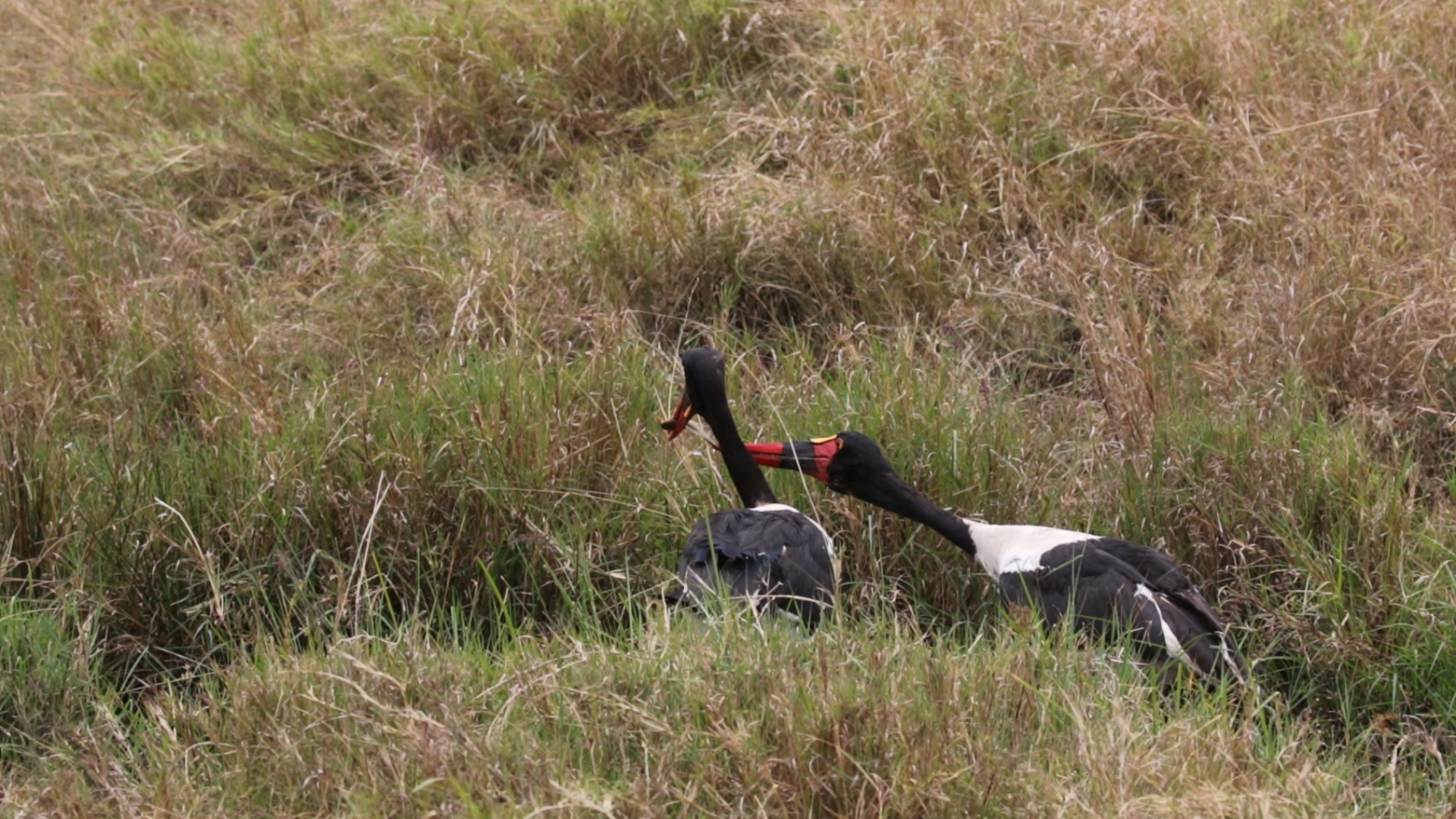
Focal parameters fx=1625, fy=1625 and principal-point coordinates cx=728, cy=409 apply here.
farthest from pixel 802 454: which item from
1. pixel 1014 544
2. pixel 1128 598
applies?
pixel 1128 598

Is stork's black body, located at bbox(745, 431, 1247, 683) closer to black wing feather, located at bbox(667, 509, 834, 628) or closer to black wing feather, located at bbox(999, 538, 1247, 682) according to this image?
black wing feather, located at bbox(999, 538, 1247, 682)

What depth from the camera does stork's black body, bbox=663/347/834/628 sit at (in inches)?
136

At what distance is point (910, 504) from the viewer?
3871 mm

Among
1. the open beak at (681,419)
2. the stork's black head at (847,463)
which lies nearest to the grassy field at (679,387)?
the open beak at (681,419)

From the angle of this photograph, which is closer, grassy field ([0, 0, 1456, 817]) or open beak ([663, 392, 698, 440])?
grassy field ([0, 0, 1456, 817])

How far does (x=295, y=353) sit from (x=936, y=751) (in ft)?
9.21

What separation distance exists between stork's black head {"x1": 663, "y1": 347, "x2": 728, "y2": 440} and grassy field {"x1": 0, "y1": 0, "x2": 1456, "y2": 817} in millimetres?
103

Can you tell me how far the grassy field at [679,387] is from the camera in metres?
2.76

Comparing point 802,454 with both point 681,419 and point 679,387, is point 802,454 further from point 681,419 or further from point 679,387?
point 679,387

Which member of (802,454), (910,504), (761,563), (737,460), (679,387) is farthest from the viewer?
(679,387)

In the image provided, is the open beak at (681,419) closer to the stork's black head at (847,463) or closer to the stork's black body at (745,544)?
the stork's black body at (745,544)

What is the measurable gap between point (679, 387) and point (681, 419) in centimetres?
34

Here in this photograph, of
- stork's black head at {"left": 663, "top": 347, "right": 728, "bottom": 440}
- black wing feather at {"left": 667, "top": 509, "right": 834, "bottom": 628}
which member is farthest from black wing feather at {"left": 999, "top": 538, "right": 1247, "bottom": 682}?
stork's black head at {"left": 663, "top": 347, "right": 728, "bottom": 440}

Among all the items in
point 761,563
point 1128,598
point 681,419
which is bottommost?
point 1128,598
